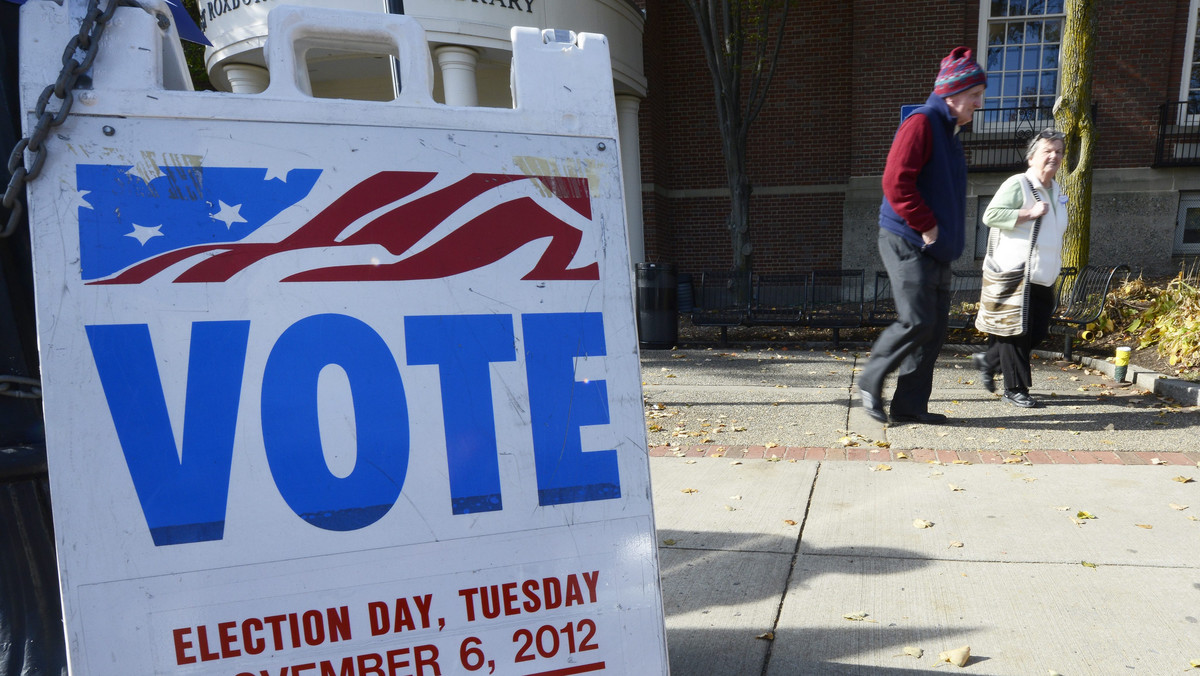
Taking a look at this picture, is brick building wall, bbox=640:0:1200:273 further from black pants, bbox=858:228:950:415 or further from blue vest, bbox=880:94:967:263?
blue vest, bbox=880:94:967:263

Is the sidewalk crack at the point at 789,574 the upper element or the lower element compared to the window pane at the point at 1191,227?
lower

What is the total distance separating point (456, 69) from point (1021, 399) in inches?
336

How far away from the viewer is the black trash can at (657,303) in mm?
8633

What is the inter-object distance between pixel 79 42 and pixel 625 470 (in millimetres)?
1350

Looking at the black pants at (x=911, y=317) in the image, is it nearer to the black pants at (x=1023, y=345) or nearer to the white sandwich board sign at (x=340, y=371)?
the black pants at (x=1023, y=345)

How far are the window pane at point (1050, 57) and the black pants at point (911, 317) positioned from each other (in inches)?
473

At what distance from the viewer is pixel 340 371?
4.85 feet

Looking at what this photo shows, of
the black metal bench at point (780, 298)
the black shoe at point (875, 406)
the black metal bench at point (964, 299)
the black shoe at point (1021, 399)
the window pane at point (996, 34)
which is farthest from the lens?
the window pane at point (996, 34)

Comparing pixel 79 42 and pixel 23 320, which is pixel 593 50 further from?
pixel 23 320

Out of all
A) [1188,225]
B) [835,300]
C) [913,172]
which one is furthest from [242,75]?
[1188,225]

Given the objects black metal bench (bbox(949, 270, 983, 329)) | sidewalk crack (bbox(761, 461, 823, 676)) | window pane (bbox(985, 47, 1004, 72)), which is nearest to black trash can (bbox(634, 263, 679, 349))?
black metal bench (bbox(949, 270, 983, 329))

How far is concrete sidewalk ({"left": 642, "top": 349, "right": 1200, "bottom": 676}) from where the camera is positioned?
2.45 metres

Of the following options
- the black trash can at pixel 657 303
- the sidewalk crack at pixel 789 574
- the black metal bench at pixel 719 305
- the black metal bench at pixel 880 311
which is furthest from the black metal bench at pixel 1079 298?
the sidewalk crack at pixel 789 574

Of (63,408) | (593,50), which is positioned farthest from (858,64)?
(63,408)
